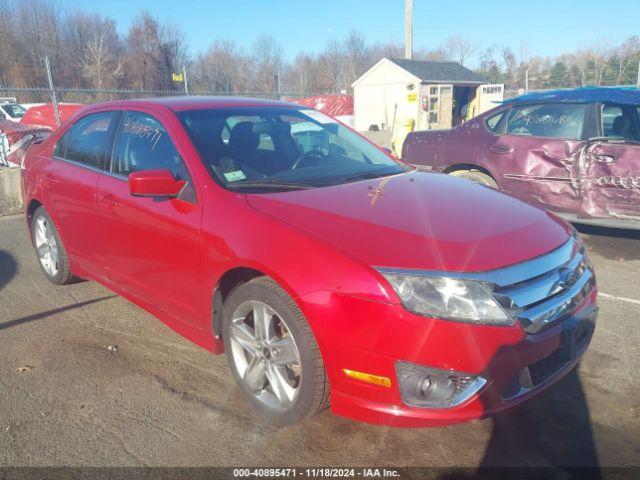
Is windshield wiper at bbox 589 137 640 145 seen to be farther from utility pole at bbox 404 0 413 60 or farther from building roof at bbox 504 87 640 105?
utility pole at bbox 404 0 413 60

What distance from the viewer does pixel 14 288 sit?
475 cm

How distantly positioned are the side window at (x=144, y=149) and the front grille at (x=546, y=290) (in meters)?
1.89

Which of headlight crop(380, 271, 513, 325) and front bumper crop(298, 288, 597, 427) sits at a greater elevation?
headlight crop(380, 271, 513, 325)

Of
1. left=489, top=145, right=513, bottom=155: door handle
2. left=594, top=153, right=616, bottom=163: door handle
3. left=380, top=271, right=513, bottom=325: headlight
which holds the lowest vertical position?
left=380, top=271, right=513, bottom=325: headlight

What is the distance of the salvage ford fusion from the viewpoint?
2172 mm

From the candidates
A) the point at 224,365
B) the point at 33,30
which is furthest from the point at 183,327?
the point at 33,30

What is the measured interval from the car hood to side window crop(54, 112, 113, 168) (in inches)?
67.3

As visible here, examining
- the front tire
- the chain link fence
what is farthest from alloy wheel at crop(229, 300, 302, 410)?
the chain link fence

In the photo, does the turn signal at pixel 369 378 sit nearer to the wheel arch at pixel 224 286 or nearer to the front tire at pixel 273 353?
the front tire at pixel 273 353

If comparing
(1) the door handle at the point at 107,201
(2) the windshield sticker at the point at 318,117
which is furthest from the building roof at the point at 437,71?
(1) the door handle at the point at 107,201

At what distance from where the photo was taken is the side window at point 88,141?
Answer: 387 centimetres

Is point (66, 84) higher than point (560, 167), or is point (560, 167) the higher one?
point (66, 84)

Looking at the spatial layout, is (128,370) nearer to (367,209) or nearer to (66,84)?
(367,209)

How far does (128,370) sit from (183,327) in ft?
1.59
